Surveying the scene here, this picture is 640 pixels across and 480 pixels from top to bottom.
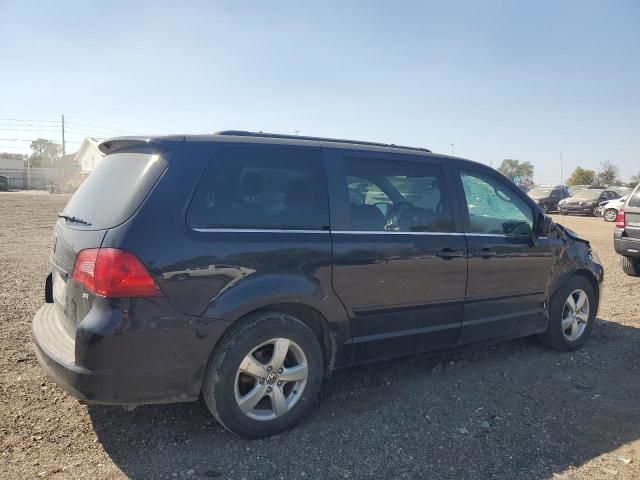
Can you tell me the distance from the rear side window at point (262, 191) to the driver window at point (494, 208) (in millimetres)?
1448

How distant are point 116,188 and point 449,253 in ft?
7.89

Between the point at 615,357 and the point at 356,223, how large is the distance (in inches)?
121

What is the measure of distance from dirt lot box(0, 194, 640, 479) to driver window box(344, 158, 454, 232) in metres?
1.10

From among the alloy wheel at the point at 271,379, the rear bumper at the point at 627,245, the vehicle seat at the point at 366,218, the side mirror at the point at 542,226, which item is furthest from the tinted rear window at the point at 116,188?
the rear bumper at the point at 627,245

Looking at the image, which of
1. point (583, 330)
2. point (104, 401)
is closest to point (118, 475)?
point (104, 401)

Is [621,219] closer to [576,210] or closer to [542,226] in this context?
[542,226]

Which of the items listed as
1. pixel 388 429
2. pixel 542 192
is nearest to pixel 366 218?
pixel 388 429

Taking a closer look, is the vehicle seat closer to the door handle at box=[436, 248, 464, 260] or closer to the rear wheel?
the door handle at box=[436, 248, 464, 260]

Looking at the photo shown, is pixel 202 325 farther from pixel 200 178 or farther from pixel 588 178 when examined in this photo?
pixel 588 178

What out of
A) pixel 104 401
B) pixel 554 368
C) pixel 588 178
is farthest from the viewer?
pixel 588 178

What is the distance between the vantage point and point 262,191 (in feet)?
10.4

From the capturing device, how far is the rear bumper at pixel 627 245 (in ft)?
27.2

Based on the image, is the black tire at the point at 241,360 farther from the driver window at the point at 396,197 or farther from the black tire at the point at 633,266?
the black tire at the point at 633,266

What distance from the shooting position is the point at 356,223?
11.4ft
